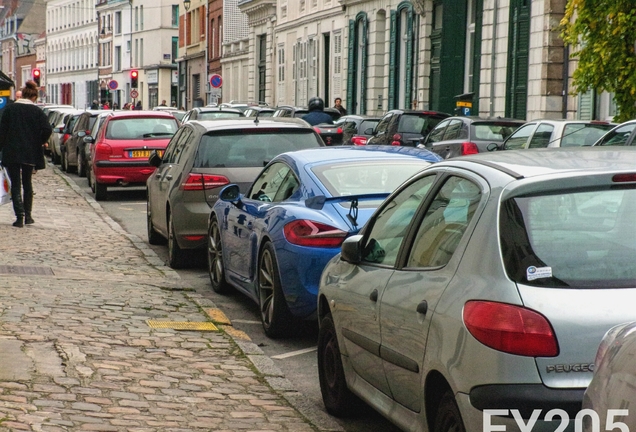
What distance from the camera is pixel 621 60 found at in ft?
67.2

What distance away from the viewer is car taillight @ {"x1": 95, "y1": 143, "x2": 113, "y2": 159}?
23.1 metres

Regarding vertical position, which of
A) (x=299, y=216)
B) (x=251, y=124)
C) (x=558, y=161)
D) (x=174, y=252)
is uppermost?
(x=558, y=161)

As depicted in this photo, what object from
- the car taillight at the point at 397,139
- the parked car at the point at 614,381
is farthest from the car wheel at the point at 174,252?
the car taillight at the point at 397,139

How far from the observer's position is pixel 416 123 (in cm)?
2706

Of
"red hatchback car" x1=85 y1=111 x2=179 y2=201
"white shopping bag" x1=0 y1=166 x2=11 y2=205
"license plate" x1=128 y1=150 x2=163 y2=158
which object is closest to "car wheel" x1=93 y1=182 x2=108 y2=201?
"red hatchback car" x1=85 y1=111 x2=179 y2=201

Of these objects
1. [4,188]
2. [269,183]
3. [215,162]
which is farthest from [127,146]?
[269,183]

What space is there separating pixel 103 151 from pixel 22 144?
666 cm

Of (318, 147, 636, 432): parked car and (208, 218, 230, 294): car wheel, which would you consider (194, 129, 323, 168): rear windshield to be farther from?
(318, 147, 636, 432): parked car

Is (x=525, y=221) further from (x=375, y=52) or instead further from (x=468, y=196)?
(x=375, y=52)

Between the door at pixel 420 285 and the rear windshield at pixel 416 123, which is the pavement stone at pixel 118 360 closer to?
the door at pixel 420 285

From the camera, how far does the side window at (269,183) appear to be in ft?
32.9

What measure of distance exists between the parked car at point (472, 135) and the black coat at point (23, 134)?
800 centimetres

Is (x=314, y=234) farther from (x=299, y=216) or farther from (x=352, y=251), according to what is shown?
(x=352, y=251)

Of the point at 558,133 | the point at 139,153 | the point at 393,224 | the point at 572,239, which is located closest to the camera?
the point at 572,239
